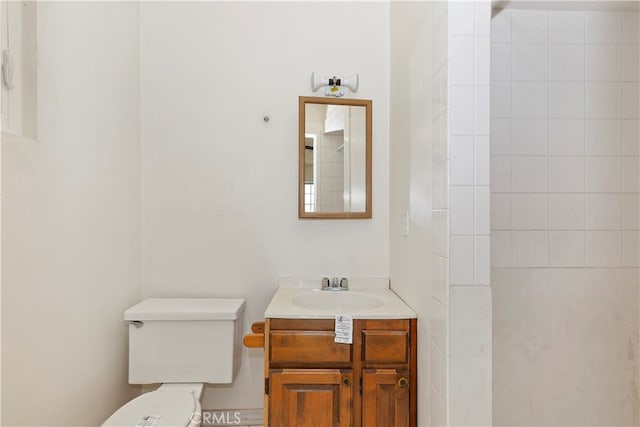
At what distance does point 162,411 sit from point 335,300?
0.89 metres

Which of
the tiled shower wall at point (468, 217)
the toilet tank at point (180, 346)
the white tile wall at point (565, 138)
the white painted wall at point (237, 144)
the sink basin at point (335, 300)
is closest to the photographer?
the tiled shower wall at point (468, 217)

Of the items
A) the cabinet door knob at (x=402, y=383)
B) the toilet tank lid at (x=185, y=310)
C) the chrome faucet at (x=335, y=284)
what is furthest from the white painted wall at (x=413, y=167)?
the toilet tank lid at (x=185, y=310)

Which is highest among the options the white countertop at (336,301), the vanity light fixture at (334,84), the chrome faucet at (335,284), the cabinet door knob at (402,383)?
the vanity light fixture at (334,84)

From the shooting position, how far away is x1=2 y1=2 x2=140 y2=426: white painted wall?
1.11 m

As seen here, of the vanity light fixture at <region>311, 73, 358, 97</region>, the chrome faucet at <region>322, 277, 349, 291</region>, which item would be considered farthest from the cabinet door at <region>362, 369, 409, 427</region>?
the vanity light fixture at <region>311, 73, 358, 97</region>

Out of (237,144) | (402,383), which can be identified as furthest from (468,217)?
(237,144)

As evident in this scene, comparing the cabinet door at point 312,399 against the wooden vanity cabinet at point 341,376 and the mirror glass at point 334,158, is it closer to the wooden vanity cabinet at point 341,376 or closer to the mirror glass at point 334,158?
the wooden vanity cabinet at point 341,376

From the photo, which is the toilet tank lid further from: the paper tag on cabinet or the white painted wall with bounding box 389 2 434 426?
the white painted wall with bounding box 389 2 434 426

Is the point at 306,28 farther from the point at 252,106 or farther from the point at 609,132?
the point at 609,132

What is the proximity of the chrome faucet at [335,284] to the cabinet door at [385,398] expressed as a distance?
51 cm

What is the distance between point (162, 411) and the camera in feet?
4.45

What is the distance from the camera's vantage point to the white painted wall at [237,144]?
6.17 feet

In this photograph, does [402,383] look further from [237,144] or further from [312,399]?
[237,144]

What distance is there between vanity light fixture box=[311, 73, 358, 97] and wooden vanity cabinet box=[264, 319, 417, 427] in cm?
120
